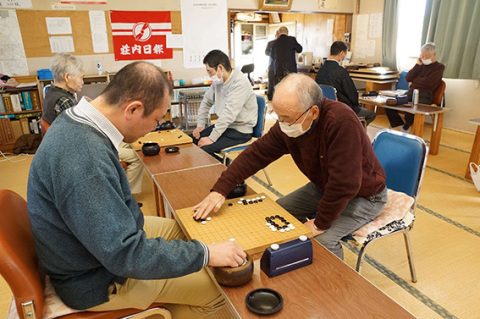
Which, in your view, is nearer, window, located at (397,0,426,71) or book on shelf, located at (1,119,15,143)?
book on shelf, located at (1,119,15,143)

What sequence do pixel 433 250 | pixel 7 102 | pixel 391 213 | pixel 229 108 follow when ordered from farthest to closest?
pixel 7 102 < pixel 229 108 < pixel 433 250 < pixel 391 213

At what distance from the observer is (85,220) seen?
87 cm

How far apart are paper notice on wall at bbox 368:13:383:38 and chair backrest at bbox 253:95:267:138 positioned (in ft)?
13.1

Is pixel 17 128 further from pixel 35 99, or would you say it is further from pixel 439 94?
pixel 439 94

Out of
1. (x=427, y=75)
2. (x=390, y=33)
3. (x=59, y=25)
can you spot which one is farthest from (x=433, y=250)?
(x=59, y=25)

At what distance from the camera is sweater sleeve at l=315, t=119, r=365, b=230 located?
4.54 ft

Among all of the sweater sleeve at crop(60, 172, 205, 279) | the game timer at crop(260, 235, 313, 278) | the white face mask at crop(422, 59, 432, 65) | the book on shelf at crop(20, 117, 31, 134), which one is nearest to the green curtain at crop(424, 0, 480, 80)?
the white face mask at crop(422, 59, 432, 65)

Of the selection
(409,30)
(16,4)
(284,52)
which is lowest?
(284,52)

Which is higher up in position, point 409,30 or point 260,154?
point 409,30

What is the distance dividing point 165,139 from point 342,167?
4.93 feet

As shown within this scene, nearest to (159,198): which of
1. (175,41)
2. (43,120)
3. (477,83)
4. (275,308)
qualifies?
(43,120)

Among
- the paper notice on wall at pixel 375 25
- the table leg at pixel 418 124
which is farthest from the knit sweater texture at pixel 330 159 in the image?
the paper notice on wall at pixel 375 25

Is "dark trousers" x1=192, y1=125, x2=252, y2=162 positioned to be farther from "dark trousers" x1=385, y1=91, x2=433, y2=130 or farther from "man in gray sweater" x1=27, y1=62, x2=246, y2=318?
"dark trousers" x1=385, y1=91, x2=433, y2=130

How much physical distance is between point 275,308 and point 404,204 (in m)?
1.06
